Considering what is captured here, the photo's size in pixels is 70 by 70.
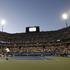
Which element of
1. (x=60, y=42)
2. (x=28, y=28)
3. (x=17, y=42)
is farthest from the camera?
(x=28, y=28)

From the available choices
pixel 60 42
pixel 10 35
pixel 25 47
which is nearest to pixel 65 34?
pixel 60 42

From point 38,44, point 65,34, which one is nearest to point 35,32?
point 38,44

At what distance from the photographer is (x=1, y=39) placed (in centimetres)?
6197

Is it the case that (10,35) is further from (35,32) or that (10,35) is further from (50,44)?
(50,44)

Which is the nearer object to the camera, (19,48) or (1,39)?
(19,48)

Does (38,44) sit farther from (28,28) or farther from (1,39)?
(1,39)

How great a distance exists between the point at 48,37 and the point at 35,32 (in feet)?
Answer: 16.4

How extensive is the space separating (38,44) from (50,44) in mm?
3857

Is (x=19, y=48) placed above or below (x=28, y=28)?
below

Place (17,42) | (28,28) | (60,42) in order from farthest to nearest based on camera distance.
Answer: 1. (28,28)
2. (17,42)
3. (60,42)

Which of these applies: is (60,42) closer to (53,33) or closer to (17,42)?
(53,33)

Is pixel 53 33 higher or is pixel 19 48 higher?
pixel 53 33

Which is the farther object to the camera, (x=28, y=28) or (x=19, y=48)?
(x=28, y=28)

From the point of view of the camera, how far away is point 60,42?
182 feet
